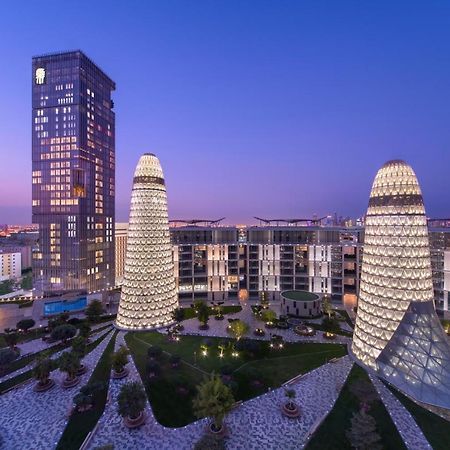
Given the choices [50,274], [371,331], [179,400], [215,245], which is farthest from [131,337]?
[50,274]

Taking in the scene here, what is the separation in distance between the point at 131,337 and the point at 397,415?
42516 millimetres

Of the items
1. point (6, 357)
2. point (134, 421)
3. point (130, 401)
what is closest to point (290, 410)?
point (134, 421)

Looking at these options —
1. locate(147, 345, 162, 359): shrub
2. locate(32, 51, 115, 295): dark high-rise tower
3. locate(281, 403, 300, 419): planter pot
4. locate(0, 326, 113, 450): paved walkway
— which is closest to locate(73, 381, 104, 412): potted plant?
locate(0, 326, 113, 450): paved walkway

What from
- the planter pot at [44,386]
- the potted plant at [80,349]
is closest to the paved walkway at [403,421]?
the potted plant at [80,349]

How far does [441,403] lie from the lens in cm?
3080

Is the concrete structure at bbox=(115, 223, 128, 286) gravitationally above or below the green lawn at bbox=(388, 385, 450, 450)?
above

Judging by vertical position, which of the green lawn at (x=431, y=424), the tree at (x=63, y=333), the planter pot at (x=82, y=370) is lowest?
the green lawn at (x=431, y=424)

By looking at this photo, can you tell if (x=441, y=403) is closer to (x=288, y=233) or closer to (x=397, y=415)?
(x=397, y=415)

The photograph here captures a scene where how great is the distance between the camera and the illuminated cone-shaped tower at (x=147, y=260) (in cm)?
5260

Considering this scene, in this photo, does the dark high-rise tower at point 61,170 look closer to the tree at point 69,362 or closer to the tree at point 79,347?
the tree at point 79,347

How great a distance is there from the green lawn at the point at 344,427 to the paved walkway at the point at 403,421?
0.61 metres

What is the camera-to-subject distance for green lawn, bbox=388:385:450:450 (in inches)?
1045

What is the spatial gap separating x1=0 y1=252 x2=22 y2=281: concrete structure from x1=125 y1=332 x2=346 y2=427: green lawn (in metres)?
100

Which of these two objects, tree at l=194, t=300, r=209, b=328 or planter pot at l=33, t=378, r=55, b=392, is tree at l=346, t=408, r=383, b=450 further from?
planter pot at l=33, t=378, r=55, b=392
